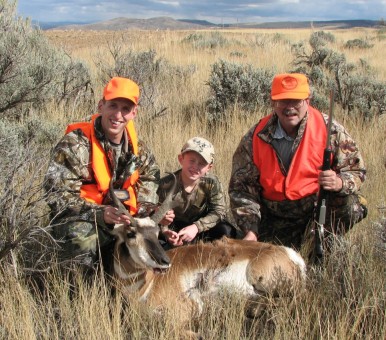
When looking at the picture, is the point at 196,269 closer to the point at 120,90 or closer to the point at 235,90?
the point at 120,90

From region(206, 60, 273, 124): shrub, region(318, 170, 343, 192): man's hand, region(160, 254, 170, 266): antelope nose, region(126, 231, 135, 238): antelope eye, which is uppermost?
region(206, 60, 273, 124): shrub

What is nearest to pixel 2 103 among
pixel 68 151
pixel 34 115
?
pixel 34 115

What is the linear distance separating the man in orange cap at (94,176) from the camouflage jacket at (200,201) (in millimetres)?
458

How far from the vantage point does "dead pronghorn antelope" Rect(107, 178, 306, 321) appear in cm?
352

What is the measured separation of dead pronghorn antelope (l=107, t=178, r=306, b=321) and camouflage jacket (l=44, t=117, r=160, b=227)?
434mm

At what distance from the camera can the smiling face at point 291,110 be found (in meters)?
4.38

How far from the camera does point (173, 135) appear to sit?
22.7 ft

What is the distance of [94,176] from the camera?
13.5 ft

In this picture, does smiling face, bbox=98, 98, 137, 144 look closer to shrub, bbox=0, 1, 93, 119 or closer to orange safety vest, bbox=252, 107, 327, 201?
orange safety vest, bbox=252, 107, 327, 201

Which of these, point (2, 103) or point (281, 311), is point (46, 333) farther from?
point (2, 103)

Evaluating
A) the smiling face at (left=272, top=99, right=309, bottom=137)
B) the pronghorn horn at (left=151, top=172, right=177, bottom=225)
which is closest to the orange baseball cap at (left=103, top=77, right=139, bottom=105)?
the pronghorn horn at (left=151, top=172, right=177, bottom=225)

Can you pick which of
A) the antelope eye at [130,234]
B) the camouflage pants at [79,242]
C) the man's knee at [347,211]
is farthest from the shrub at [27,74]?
the man's knee at [347,211]

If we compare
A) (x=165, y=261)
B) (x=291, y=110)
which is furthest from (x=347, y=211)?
(x=165, y=261)

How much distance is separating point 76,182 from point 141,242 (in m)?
0.91
